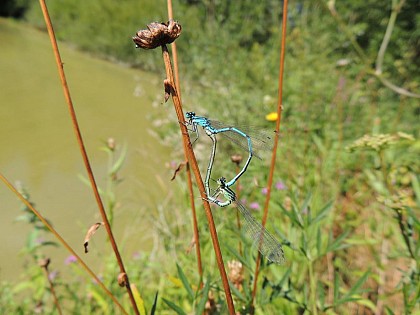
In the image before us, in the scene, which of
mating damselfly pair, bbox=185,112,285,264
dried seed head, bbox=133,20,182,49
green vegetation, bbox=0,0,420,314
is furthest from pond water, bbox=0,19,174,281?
dried seed head, bbox=133,20,182,49

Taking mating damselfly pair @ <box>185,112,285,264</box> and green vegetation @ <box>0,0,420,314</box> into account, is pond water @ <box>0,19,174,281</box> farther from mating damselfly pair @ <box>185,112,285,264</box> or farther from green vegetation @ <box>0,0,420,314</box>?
mating damselfly pair @ <box>185,112,285,264</box>

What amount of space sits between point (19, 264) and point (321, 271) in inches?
51.6

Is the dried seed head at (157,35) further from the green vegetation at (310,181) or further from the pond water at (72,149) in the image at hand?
the pond water at (72,149)

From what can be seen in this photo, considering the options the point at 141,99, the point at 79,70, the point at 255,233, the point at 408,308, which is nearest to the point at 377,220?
the point at 408,308

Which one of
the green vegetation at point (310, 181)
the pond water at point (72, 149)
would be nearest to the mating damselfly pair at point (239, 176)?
the green vegetation at point (310, 181)

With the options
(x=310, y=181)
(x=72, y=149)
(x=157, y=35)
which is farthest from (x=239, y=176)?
(x=72, y=149)

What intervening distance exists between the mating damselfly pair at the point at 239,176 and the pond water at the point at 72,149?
448 millimetres

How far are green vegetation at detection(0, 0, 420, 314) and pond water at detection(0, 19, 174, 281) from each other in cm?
24

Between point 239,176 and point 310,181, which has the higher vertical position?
point 310,181

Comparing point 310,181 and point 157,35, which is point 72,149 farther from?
point 157,35

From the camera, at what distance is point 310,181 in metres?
1.18

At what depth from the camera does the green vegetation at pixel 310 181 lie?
23.4 inches

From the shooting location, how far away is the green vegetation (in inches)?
23.4

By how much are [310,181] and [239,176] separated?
0.88m
